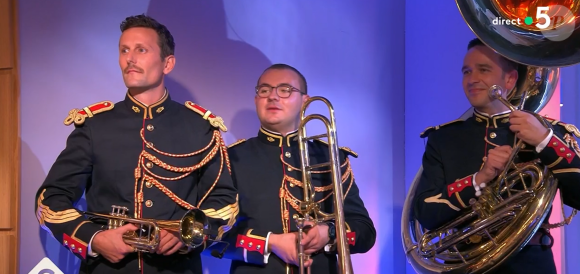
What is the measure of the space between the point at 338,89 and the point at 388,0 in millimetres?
736

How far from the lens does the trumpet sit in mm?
2273

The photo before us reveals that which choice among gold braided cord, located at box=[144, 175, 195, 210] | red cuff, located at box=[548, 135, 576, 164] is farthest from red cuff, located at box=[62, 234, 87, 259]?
red cuff, located at box=[548, 135, 576, 164]

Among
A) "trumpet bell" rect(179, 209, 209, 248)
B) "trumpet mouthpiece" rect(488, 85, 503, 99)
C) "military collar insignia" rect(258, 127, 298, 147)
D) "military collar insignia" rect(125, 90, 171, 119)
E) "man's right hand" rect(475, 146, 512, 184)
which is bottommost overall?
"trumpet bell" rect(179, 209, 209, 248)

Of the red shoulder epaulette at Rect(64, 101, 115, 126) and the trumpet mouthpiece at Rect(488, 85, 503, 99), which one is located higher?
the trumpet mouthpiece at Rect(488, 85, 503, 99)

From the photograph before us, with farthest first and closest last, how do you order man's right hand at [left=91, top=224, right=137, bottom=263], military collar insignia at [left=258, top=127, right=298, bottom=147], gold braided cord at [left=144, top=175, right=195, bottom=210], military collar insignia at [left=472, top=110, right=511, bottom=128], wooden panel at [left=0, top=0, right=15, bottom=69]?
wooden panel at [left=0, top=0, right=15, bottom=69], military collar insignia at [left=258, top=127, right=298, bottom=147], military collar insignia at [left=472, top=110, right=511, bottom=128], gold braided cord at [left=144, top=175, right=195, bottom=210], man's right hand at [left=91, top=224, right=137, bottom=263]

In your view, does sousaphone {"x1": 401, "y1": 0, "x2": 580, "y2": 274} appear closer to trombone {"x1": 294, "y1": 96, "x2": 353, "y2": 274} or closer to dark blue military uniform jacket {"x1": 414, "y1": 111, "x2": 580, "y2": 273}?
dark blue military uniform jacket {"x1": 414, "y1": 111, "x2": 580, "y2": 273}

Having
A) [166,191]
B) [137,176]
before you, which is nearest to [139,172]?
[137,176]

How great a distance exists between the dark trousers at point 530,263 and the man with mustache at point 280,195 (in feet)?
Answer: 1.92

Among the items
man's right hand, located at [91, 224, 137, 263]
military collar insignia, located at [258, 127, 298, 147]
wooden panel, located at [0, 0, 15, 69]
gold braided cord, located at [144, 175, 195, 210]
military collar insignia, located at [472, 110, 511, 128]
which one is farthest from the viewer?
wooden panel, located at [0, 0, 15, 69]

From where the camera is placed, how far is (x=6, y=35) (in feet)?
10.1

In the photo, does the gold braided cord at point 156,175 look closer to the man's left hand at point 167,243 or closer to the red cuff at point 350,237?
the man's left hand at point 167,243

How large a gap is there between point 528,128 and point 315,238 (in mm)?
959

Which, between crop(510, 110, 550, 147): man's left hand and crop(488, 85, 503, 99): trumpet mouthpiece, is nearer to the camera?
crop(510, 110, 550, 147): man's left hand

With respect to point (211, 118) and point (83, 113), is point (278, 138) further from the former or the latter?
point (83, 113)
